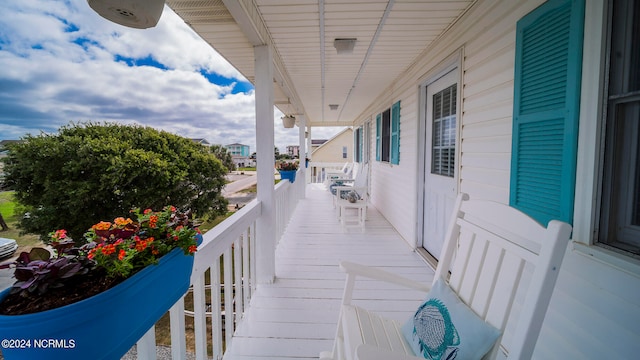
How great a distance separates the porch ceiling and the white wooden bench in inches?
65.1

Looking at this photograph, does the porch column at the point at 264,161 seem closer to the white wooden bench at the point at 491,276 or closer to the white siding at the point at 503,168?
the white wooden bench at the point at 491,276

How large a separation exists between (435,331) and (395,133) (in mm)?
3622

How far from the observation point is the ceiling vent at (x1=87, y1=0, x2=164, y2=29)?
92 cm

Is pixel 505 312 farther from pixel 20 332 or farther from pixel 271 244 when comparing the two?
pixel 271 244

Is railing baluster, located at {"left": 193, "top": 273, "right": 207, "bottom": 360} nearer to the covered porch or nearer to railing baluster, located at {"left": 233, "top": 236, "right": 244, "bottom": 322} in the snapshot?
the covered porch

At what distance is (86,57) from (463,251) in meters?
5.33

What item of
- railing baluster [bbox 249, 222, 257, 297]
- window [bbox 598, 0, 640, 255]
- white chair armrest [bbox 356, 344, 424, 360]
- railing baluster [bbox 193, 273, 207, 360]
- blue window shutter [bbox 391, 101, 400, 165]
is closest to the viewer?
white chair armrest [bbox 356, 344, 424, 360]

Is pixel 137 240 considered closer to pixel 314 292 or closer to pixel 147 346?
pixel 147 346

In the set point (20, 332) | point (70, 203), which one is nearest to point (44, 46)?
point (20, 332)

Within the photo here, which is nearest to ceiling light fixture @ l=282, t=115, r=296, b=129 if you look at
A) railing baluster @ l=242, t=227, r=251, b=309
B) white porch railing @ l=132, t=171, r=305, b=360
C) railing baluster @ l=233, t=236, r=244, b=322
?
white porch railing @ l=132, t=171, r=305, b=360

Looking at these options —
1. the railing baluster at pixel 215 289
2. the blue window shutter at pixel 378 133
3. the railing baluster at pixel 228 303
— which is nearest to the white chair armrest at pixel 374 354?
the railing baluster at pixel 215 289

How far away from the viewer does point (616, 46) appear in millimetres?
1067

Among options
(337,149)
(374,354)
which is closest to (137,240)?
(374,354)

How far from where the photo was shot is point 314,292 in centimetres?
247
